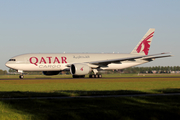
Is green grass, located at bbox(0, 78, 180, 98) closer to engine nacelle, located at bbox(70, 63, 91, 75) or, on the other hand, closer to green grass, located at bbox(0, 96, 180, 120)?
green grass, located at bbox(0, 96, 180, 120)

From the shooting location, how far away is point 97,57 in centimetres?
5738

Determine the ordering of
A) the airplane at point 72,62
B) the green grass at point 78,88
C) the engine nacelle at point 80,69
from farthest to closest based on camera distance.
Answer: the airplane at point 72,62
the engine nacelle at point 80,69
the green grass at point 78,88

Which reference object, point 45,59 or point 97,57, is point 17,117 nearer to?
point 45,59

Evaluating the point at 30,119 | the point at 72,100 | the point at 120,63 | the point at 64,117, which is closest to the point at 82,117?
the point at 64,117

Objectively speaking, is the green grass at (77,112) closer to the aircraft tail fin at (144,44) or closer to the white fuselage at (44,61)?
the white fuselage at (44,61)

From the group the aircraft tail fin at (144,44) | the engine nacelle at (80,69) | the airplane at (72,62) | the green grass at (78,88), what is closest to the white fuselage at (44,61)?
the airplane at (72,62)

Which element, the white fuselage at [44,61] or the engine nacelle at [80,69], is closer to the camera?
the engine nacelle at [80,69]

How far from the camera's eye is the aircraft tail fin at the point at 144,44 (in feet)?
207

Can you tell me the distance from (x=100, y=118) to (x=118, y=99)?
6418 millimetres

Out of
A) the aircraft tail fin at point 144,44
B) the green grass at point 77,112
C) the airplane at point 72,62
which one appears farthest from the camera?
the aircraft tail fin at point 144,44

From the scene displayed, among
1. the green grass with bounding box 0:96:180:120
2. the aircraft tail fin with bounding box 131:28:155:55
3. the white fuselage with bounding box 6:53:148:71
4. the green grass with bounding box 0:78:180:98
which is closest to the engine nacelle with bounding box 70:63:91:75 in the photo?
the white fuselage with bounding box 6:53:148:71

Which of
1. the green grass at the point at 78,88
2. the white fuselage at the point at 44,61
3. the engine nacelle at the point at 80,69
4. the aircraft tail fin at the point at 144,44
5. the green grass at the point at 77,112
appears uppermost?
the aircraft tail fin at the point at 144,44

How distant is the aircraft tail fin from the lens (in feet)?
207

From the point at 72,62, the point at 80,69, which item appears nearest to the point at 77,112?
the point at 80,69
